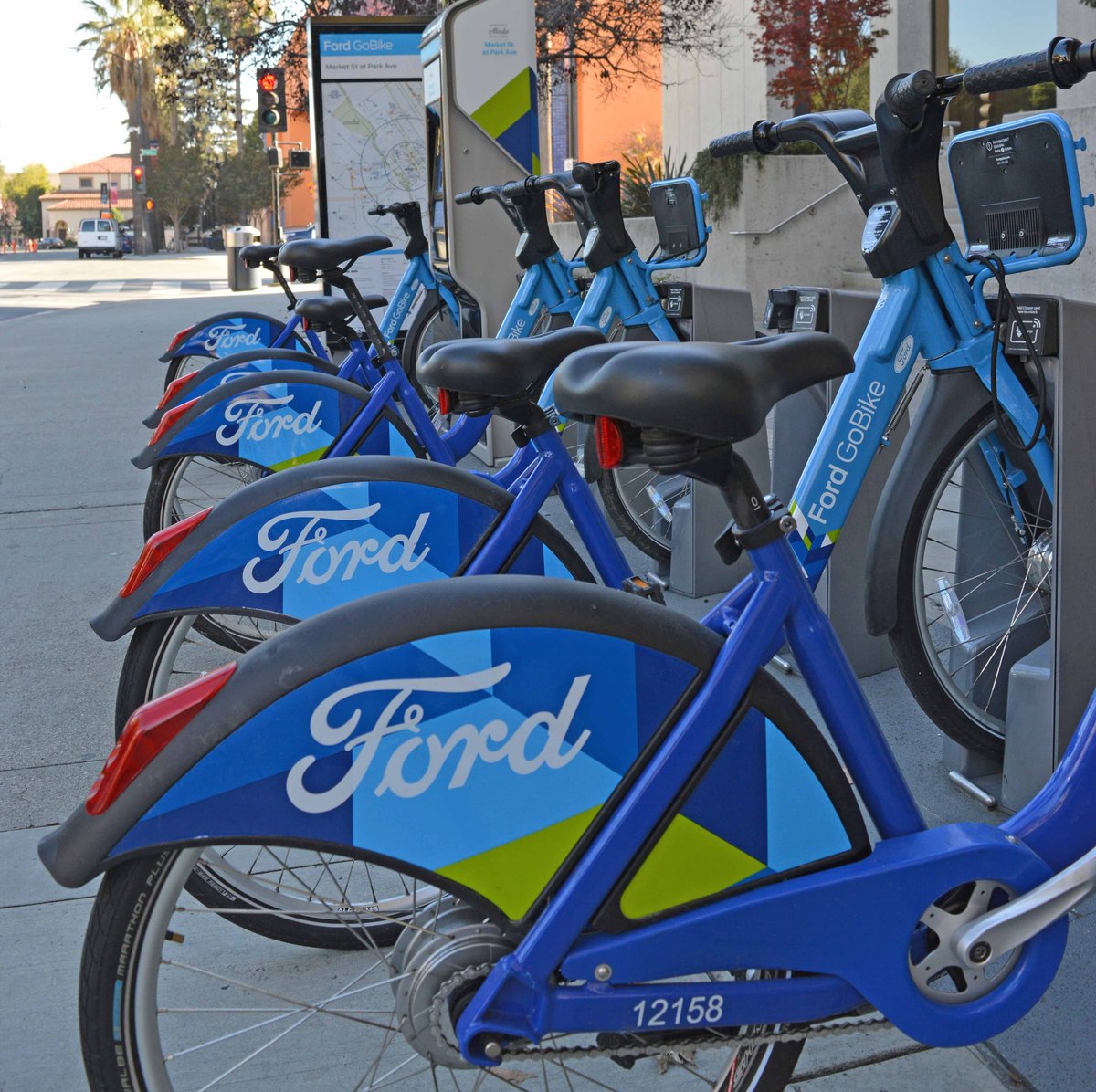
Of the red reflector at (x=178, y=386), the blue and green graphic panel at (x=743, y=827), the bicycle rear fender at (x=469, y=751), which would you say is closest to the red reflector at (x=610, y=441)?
the bicycle rear fender at (x=469, y=751)

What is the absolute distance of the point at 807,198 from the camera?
481 inches

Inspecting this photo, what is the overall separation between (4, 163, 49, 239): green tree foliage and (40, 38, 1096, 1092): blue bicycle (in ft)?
405

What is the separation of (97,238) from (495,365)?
6012 centimetres

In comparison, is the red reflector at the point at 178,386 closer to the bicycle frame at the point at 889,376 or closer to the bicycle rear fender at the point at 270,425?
the bicycle rear fender at the point at 270,425

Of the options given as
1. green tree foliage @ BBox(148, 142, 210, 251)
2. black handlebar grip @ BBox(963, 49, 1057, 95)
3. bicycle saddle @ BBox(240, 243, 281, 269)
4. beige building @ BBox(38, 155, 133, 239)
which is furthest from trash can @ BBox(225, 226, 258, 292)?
beige building @ BBox(38, 155, 133, 239)

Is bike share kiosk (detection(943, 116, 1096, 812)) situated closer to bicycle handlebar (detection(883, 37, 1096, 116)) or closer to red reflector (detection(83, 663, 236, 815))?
bicycle handlebar (detection(883, 37, 1096, 116))

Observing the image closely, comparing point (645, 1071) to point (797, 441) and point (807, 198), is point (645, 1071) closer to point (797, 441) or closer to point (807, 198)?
point (797, 441)

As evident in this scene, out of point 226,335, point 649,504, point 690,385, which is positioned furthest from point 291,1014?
point 226,335

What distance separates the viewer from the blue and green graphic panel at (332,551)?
8.37 feet

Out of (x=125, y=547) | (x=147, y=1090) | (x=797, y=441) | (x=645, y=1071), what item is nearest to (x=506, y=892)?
(x=147, y=1090)

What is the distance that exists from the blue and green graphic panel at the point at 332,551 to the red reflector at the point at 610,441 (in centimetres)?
89

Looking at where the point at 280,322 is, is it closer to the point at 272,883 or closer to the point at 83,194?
the point at 272,883

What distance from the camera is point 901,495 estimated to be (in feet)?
10.3

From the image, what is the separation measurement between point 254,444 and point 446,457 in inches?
23.0
